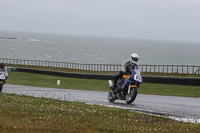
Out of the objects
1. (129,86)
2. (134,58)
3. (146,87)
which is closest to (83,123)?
(129,86)

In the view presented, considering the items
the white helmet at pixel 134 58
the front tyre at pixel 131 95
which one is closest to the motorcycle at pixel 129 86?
the front tyre at pixel 131 95

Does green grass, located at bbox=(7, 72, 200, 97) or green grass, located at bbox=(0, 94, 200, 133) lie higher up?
green grass, located at bbox=(0, 94, 200, 133)

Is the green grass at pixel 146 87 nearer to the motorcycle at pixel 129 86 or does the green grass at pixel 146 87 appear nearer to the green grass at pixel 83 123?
the motorcycle at pixel 129 86

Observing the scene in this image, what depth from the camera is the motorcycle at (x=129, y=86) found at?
1375cm

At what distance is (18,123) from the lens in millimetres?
8094

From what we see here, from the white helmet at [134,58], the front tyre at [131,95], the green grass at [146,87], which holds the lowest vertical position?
the green grass at [146,87]

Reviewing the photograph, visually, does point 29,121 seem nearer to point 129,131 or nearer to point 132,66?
point 129,131

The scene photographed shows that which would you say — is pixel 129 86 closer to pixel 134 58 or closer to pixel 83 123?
pixel 134 58

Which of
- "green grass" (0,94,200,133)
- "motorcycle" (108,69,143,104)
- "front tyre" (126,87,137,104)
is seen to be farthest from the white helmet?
"green grass" (0,94,200,133)

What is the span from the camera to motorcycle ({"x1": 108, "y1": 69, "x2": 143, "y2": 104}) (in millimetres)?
13750

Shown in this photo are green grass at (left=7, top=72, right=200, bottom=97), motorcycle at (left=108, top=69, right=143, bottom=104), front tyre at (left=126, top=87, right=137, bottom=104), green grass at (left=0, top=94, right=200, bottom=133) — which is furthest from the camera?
green grass at (left=7, top=72, right=200, bottom=97)

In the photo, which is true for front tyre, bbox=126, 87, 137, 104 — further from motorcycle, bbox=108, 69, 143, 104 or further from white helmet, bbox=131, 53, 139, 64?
white helmet, bbox=131, 53, 139, 64

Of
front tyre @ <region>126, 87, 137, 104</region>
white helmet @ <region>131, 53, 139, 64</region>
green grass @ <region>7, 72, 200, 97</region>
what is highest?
white helmet @ <region>131, 53, 139, 64</region>

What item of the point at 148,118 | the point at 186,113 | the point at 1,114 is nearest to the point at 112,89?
the point at 186,113
